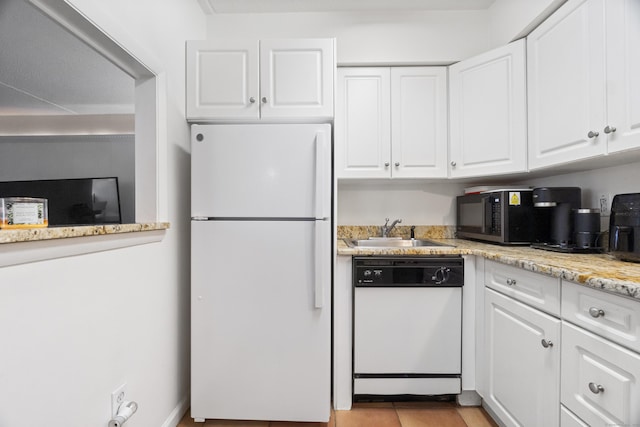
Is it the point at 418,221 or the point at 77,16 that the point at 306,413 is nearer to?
the point at 418,221

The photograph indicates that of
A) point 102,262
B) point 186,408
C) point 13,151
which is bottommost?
point 186,408

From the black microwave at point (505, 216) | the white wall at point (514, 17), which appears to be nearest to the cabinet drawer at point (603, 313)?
the black microwave at point (505, 216)

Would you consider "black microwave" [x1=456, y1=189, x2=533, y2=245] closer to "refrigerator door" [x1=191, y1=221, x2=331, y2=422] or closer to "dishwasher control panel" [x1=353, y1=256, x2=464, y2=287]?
"dishwasher control panel" [x1=353, y1=256, x2=464, y2=287]

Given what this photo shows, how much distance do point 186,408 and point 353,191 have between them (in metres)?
1.79

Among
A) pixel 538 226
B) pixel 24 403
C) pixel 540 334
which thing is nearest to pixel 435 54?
pixel 538 226

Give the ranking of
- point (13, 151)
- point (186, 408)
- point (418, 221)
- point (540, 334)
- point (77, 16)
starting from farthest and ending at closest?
1. point (13, 151)
2. point (418, 221)
3. point (186, 408)
4. point (540, 334)
5. point (77, 16)

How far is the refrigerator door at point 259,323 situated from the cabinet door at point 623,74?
1285mm

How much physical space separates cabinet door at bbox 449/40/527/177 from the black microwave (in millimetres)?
155

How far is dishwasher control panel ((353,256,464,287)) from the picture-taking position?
1669 millimetres

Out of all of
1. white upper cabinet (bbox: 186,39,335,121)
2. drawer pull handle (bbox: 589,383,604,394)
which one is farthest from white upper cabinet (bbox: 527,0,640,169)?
white upper cabinet (bbox: 186,39,335,121)

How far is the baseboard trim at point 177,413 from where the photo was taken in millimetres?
1509

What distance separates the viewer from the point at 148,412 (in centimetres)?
134

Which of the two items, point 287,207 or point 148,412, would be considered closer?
point 148,412

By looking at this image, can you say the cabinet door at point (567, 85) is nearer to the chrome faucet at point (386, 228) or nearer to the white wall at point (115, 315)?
the chrome faucet at point (386, 228)
